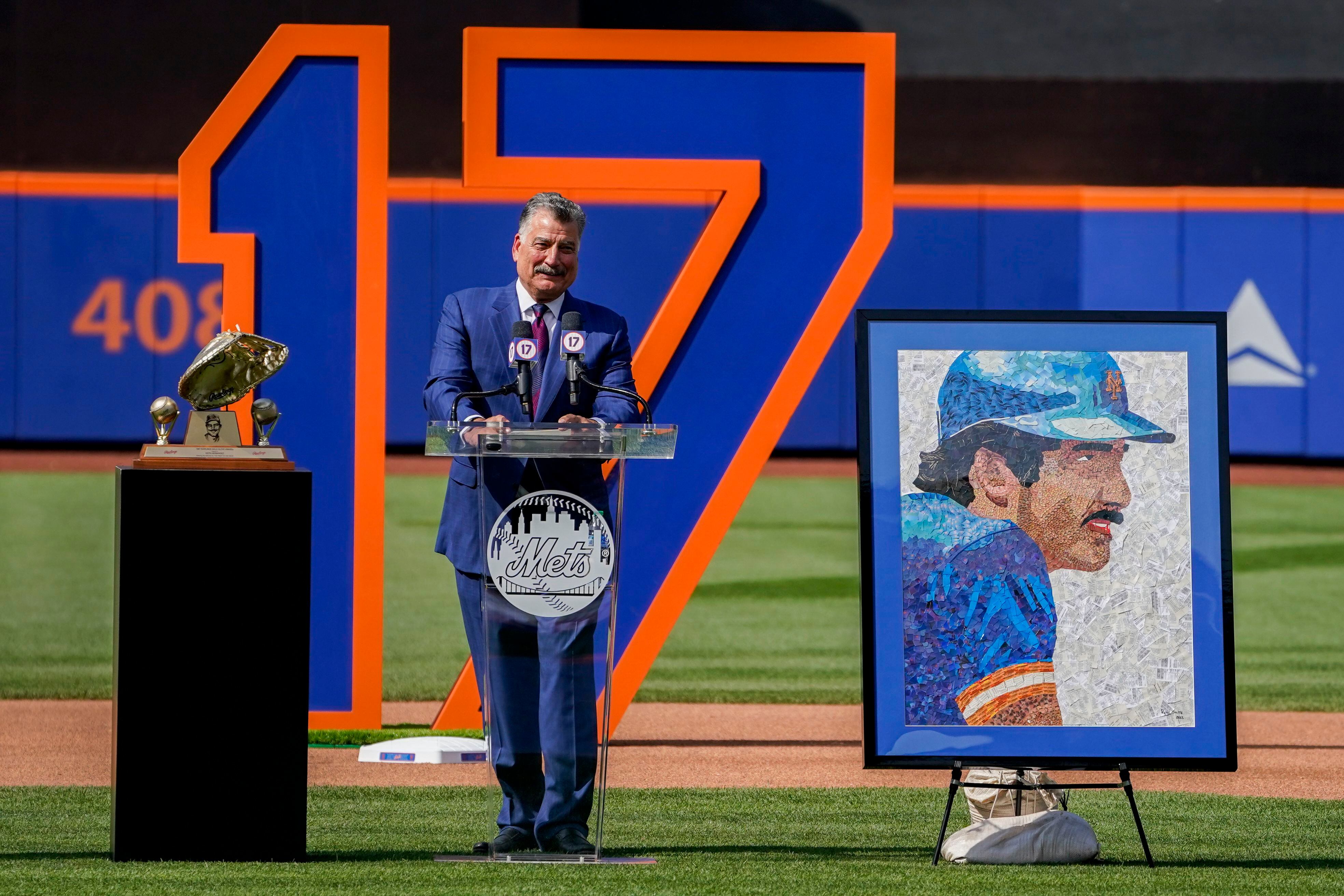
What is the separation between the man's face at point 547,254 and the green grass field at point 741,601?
16.6 ft

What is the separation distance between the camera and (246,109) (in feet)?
25.7

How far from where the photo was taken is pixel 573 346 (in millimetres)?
4711

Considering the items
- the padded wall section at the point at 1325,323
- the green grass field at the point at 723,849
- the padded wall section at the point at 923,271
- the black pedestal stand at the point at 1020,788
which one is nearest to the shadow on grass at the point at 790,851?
the green grass field at the point at 723,849

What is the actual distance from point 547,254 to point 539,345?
0.25 m

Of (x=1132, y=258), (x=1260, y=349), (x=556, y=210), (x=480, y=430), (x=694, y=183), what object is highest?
(x=1132, y=258)

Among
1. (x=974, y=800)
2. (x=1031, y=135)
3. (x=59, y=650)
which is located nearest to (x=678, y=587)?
(x=974, y=800)

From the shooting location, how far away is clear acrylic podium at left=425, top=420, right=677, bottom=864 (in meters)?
4.73

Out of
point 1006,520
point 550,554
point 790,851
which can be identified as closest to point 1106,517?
point 1006,520

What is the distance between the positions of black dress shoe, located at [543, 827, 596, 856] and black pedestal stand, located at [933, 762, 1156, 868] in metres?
0.97

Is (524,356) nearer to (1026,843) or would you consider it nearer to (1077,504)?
(1077,504)

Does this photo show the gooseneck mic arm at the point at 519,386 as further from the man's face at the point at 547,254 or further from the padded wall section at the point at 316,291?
the padded wall section at the point at 316,291

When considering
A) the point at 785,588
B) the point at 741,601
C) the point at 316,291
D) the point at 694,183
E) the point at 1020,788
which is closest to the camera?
the point at 1020,788

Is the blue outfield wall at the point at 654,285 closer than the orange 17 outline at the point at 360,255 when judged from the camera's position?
No

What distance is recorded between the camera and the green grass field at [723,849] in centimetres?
457
